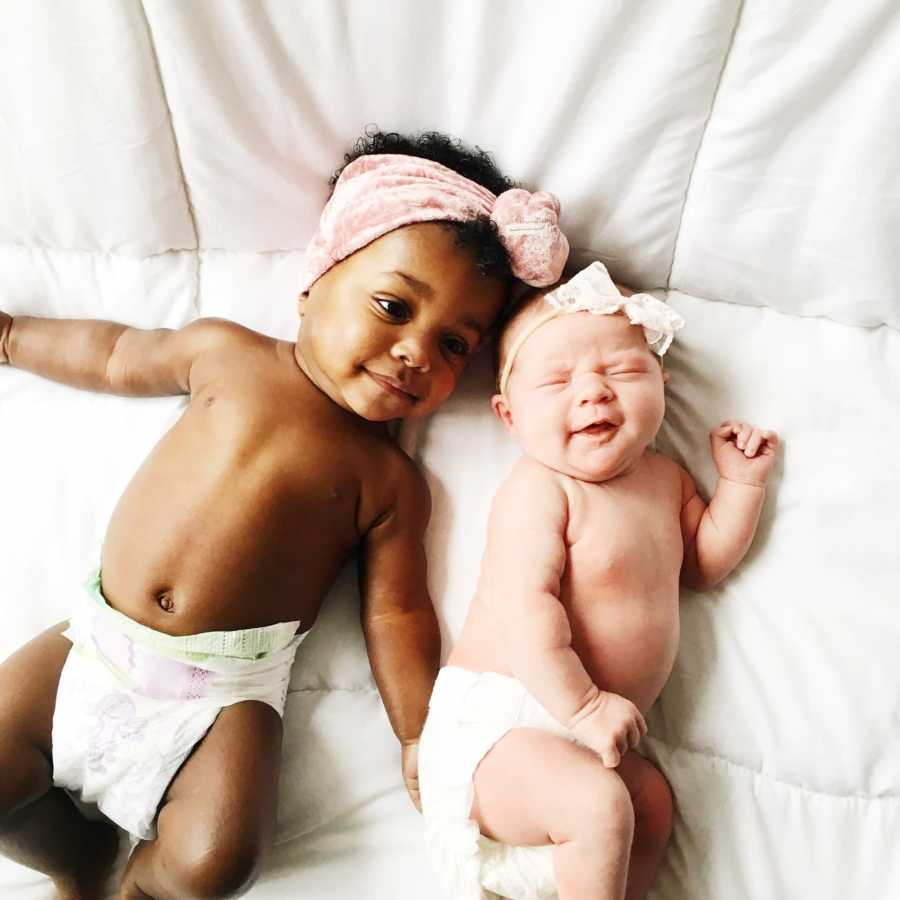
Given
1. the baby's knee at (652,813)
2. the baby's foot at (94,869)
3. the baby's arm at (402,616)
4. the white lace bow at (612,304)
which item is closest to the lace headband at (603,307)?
the white lace bow at (612,304)

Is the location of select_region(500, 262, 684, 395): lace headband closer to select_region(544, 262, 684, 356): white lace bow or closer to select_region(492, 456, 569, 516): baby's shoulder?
select_region(544, 262, 684, 356): white lace bow

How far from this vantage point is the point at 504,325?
3.45 ft

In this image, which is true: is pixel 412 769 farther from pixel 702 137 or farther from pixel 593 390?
pixel 702 137

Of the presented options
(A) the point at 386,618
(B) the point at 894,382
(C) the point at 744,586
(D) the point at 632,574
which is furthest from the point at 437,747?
(B) the point at 894,382

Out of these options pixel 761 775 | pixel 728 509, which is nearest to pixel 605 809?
pixel 761 775

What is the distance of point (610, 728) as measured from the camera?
85 centimetres

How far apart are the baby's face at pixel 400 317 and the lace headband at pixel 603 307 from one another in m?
0.06

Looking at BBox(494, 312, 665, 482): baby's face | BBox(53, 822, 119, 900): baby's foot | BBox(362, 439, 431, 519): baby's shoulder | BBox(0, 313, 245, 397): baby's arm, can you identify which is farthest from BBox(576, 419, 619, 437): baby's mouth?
BBox(53, 822, 119, 900): baby's foot

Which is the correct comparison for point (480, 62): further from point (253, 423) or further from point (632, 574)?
point (632, 574)

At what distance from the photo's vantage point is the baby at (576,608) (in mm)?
851

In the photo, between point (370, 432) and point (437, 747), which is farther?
point (370, 432)

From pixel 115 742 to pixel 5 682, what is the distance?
153mm

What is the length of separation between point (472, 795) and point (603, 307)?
57 cm

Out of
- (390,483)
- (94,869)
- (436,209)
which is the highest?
(436,209)
